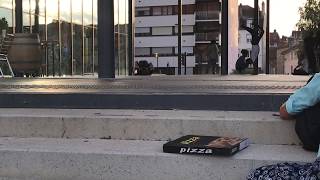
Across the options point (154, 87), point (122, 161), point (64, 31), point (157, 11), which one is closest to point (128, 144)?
point (122, 161)

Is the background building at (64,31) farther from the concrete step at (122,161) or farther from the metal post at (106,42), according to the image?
the concrete step at (122,161)

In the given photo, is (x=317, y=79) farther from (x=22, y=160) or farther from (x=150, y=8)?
(x=150, y=8)

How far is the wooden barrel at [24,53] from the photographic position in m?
12.4

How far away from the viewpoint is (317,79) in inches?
151

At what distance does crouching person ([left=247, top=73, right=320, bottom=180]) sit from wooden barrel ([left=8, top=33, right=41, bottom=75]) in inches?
363

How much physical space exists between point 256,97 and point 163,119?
0.89 m

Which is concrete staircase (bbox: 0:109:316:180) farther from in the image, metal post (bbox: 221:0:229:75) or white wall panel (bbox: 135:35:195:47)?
white wall panel (bbox: 135:35:195:47)

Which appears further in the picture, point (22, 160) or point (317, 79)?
point (22, 160)

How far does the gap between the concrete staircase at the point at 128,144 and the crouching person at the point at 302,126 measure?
117 millimetres

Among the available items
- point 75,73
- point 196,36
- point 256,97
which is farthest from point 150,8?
point 256,97

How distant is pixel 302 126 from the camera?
151 inches

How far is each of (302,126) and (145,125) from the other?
4.03 ft

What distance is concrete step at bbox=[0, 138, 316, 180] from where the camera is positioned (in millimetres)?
3797

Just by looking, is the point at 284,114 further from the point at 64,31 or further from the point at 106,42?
the point at 64,31
